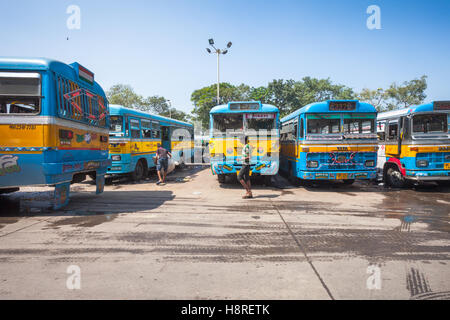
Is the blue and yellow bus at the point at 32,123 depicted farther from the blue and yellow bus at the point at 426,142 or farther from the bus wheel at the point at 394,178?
the bus wheel at the point at 394,178

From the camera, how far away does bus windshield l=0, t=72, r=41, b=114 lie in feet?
18.1

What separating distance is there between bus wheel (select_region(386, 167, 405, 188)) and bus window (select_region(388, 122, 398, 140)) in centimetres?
128

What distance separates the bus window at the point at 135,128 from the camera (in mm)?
11420

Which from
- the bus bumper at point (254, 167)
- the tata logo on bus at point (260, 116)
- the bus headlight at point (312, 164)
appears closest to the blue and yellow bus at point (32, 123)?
the bus bumper at point (254, 167)

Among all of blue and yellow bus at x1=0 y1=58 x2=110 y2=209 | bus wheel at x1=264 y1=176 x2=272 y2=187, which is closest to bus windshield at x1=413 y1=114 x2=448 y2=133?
bus wheel at x1=264 y1=176 x2=272 y2=187

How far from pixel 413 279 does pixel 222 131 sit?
7769mm

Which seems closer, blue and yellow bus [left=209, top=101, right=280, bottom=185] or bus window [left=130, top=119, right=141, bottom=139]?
blue and yellow bus [left=209, top=101, right=280, bottom=185]

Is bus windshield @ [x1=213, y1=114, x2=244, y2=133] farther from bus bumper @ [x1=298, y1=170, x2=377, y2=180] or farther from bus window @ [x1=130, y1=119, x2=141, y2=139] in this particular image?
bus window @ [x1=130, y1=119, x2=141, y2=139]

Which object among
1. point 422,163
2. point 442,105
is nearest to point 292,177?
point 422,163

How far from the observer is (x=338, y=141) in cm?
929

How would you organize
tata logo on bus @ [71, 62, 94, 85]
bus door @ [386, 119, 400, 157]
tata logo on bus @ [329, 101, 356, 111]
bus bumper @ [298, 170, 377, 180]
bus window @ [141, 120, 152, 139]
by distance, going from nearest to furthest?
1. tata logo on bus @ [71, 62, 94, 85]
2. bus bumper @ [298, 170, 377, 180]
3. tata logo on bus @ [329, 101, 356, 111]
4. bus door @ [386, 119, 400, 157]
5. bus window @ [141, 120, 152, 139]

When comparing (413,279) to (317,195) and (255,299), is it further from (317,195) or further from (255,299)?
(317,195)

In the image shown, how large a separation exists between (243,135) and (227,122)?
82 cm
